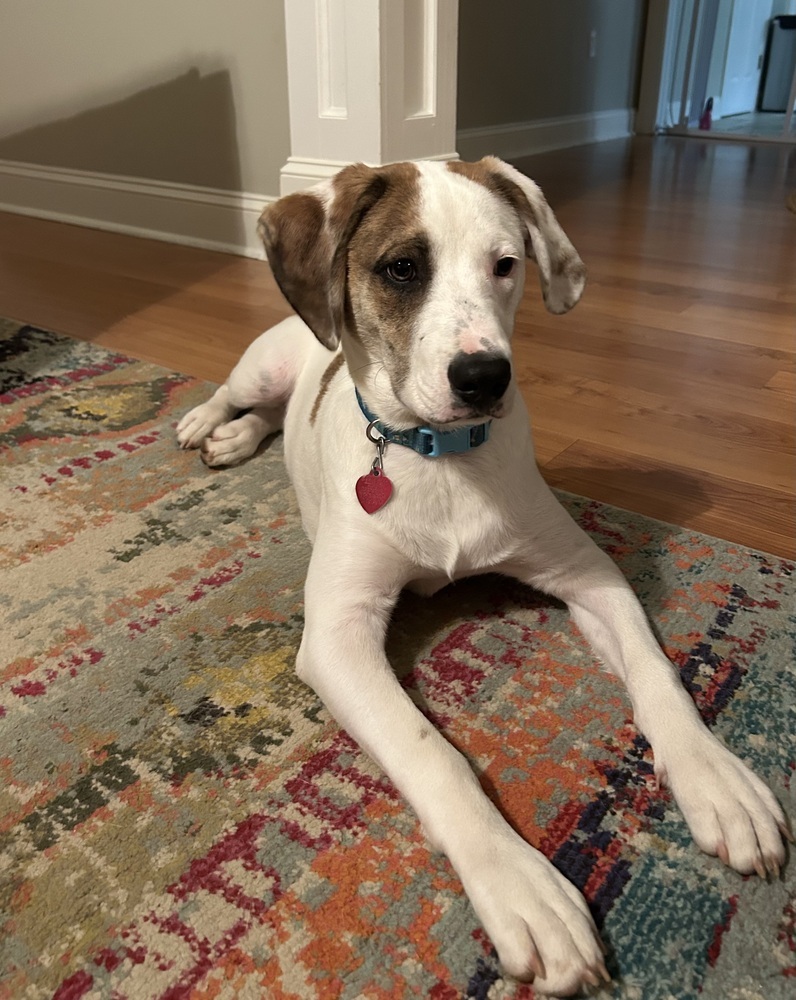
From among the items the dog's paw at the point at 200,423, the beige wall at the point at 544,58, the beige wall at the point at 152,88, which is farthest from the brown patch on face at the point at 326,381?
the beige wall at the point at 544,58

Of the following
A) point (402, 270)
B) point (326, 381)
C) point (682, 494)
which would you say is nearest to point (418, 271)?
point (402, 270)

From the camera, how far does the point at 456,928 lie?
3.31 feet

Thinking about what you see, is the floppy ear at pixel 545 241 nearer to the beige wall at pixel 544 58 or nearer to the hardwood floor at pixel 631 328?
the hardwood floor at pixel 631 328

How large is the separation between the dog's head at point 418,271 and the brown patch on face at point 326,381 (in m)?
0.26

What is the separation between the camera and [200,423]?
87.2 inches

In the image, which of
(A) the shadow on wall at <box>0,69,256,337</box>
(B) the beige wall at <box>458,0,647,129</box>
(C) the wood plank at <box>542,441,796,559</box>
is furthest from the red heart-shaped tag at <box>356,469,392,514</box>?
(B) the beige wall at <box>458,0,647,129</box>

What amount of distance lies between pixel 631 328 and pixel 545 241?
172 centimetres

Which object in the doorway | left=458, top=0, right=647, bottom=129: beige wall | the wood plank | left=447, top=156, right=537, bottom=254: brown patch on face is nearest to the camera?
left=447, top=156, right=537, bottom=254: brown patch on face

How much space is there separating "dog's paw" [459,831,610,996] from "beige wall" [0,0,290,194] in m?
3.50

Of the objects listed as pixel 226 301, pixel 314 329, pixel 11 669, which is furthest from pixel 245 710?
pixel 226 301

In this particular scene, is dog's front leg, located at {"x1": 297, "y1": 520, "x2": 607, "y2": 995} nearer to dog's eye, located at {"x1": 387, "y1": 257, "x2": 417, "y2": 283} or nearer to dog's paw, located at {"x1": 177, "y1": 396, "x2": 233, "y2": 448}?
dog's eye, located at {"x1": 387, "y1": 257, "x2": 417, "y2": 283}

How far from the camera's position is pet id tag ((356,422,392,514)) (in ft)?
4.66

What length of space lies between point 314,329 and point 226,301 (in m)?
2.18

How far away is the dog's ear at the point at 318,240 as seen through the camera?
135 cm
